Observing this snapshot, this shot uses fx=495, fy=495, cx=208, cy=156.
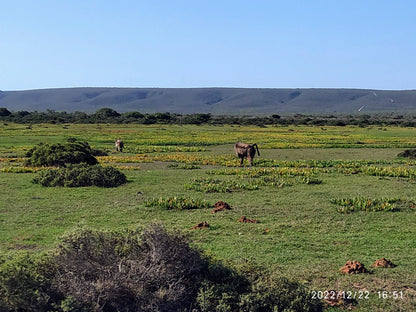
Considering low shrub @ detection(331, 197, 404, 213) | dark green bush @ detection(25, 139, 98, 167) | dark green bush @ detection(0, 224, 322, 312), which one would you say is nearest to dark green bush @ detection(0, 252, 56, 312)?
dark green bush @ detection(0, 224, 322, 312)

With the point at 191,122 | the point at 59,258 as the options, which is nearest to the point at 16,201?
the point at 59,258

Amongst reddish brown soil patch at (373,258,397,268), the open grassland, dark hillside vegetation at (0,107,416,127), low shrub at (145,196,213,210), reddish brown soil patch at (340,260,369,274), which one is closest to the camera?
reddish brown soil patch at (340,260,369,274)

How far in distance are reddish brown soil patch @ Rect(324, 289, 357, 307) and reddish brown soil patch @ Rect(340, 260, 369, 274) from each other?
856mm

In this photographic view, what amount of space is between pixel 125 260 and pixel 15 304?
4.73 ft

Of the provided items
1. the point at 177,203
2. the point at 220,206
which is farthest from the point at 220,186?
the point at 177,203

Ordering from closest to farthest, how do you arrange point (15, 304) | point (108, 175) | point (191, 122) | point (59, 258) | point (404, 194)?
point (15, 304) < point (59, 258) < point (404, 194) < point (108, 175) < point (191, 122)

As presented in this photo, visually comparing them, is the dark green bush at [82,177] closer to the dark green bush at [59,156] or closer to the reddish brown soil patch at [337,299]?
the dark green bush at [59,156]

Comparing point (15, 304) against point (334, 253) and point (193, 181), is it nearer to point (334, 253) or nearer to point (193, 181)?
point (334, 253)

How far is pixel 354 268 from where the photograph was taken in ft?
25.9

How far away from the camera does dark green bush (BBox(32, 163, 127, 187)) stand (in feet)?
57.6

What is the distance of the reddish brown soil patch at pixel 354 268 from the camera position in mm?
7855

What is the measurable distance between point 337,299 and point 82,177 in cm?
1252

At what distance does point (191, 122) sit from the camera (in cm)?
8556
